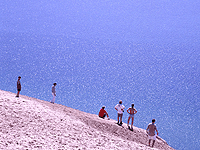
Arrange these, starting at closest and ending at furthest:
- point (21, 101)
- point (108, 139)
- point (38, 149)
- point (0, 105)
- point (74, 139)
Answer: point (38, 149), point (74, 139), point (108, 139), point (0, 105), point (21, 101)

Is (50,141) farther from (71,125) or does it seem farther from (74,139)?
(71,125)

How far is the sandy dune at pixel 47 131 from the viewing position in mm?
15567

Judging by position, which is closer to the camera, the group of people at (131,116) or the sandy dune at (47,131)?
the sandy dune at (47,131)

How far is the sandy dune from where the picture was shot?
1557 centimetres

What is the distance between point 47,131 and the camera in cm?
1739

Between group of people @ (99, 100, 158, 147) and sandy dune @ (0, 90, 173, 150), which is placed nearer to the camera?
sandy dune @ (0, 90, 173, 150)

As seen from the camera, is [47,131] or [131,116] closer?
[47,131]

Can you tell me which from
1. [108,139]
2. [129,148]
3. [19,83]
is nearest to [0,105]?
[19,83]

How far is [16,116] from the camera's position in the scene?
732 inches

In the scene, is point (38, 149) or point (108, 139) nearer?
point (38, 149)

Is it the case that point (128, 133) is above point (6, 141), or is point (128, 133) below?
above

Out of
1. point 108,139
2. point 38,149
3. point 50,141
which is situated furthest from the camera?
point 108,139

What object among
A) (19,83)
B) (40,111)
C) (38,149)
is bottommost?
(38,149)

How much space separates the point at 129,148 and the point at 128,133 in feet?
18.0
